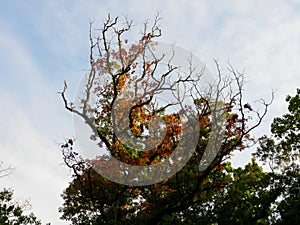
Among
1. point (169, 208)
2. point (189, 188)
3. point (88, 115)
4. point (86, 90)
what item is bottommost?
point (169, 208)

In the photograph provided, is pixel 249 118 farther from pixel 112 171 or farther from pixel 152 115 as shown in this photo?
pixel 112 171

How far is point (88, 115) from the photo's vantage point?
17.9 metres

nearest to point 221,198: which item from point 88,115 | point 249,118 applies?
point 249,118

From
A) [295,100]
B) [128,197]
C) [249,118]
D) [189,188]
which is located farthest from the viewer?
[295,100]

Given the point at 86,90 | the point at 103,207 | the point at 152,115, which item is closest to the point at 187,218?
the point at 103,207

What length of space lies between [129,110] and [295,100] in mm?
9060

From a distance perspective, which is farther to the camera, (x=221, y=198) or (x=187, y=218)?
(x=221, y=198)

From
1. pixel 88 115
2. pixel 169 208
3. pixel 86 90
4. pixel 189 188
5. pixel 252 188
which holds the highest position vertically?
pixel 86 90

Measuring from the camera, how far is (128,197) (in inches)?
668

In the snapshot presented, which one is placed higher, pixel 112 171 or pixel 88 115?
pixel 88 115

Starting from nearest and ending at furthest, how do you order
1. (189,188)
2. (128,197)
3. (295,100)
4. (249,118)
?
(249,118) < (189,188) < (128,197) < (295,100)

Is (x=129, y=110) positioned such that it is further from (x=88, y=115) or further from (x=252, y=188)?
(x=252, y=188)

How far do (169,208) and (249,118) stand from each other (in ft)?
17.5

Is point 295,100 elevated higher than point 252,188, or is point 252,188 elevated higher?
point 295,100
